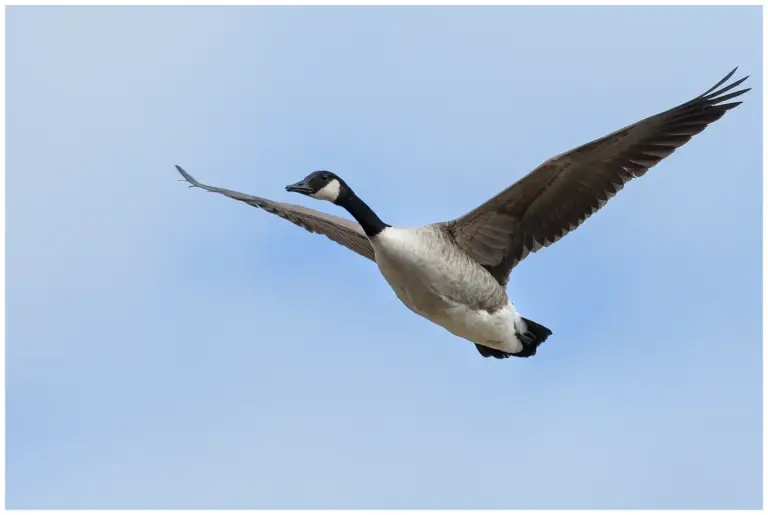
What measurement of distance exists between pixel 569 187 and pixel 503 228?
62cm

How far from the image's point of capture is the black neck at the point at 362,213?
34.1ft

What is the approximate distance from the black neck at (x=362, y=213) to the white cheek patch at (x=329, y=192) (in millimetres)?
49

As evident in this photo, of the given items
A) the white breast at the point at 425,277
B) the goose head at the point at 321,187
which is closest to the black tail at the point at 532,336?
the white breast at the point at 425,277

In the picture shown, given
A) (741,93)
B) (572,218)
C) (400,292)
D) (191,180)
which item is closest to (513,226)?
(572,218)

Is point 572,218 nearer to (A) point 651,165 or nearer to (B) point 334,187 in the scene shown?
(A) point 651,165

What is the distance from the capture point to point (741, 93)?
1043 cm

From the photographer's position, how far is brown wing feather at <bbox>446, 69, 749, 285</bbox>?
411 inches

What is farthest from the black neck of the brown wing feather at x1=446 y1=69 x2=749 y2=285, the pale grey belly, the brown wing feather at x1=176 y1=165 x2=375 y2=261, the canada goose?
the brown wing feather at x1=176 y1=165 x2=375 y2=261

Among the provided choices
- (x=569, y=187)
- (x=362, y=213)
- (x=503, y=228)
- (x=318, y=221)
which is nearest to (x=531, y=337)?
(x=503, y=228)

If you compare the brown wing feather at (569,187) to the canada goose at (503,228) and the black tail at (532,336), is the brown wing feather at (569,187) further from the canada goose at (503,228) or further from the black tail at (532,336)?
the black tail at (532,336)

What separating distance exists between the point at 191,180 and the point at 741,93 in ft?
16.2

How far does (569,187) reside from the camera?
10.8 m

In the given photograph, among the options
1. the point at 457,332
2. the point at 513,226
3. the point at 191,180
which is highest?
the point at 191,180

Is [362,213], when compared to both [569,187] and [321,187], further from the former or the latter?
[569,187]
